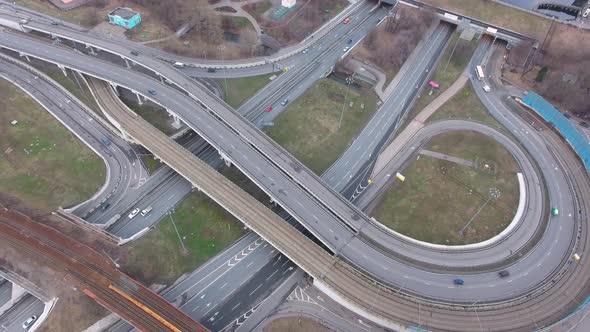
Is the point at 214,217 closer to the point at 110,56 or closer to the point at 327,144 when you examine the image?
the point at 327,144

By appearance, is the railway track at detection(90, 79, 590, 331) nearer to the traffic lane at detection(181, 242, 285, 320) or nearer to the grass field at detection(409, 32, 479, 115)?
the traffic lane at detection(181, 242, 285, 320)

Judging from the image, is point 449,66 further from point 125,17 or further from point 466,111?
point 125,17

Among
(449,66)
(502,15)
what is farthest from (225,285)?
(502,15)

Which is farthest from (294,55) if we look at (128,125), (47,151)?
(47,151)

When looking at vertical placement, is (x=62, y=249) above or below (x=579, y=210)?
below

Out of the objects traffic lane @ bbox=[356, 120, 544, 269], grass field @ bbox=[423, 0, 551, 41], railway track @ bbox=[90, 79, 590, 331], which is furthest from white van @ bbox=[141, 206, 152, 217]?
grass field @ bbox=[423, 0, 551, 41]
